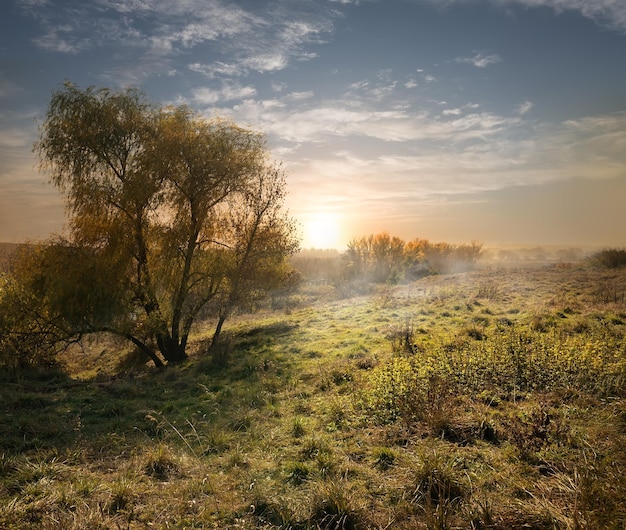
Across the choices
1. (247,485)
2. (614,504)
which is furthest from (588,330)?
(247,485)

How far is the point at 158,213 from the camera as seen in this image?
18719 millimetres

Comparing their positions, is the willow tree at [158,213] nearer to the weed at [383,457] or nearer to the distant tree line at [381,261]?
the weed at [383,457]

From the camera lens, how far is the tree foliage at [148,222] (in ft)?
56.0

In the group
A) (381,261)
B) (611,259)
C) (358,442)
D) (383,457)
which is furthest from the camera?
(381,261)

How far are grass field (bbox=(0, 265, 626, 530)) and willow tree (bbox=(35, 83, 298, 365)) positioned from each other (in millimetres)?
5158

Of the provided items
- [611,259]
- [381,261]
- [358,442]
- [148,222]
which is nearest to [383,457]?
[358,442]

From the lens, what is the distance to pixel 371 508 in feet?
17.1

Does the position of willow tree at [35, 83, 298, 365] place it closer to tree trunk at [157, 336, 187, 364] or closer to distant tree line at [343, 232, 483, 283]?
tree trunk at [157, 336, 187, 364]

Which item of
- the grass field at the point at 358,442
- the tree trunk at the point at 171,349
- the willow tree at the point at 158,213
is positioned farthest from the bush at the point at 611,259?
the tree trunk at the point at 171,349

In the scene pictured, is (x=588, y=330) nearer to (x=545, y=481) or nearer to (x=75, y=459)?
(x=545, y=481)

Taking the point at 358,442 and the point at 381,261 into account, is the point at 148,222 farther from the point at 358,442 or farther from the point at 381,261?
the point at 381,261

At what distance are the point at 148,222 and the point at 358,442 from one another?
1542 cm

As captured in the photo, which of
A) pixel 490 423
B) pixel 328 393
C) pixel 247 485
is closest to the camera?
pixel 247 485

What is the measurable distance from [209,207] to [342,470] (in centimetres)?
1612
